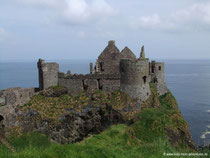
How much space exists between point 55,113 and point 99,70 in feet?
43.3

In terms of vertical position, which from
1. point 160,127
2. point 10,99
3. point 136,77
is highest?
point 136,77

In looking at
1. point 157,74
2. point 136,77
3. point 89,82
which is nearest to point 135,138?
point 136,77

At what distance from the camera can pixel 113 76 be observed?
29.1 metres

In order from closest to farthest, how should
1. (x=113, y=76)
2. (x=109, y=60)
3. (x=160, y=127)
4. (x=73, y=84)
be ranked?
(x=160, y=127), (x=113, y=76), (x=73, y=84), (x=109, y=60)

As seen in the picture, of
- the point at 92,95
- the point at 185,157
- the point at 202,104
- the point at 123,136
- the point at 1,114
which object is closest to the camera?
the point at 185,157

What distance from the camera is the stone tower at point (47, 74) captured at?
3162 cm

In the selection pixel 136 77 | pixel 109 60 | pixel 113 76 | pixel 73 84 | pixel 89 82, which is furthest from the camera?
pixel 109 60

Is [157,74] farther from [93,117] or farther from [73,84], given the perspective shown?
[73,84]

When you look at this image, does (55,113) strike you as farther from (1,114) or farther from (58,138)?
(1,114)

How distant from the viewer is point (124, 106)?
26.1 metres

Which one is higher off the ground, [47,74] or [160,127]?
[47,74]

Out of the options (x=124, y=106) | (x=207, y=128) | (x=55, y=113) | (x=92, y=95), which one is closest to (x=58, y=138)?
(x=55, y=113)

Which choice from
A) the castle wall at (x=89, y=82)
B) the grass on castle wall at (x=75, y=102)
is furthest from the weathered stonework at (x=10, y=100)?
the castle wall at (x=89, y=82)

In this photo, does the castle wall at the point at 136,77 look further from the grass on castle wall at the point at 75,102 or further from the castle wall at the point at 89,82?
the castle wall at the point at 89,82
